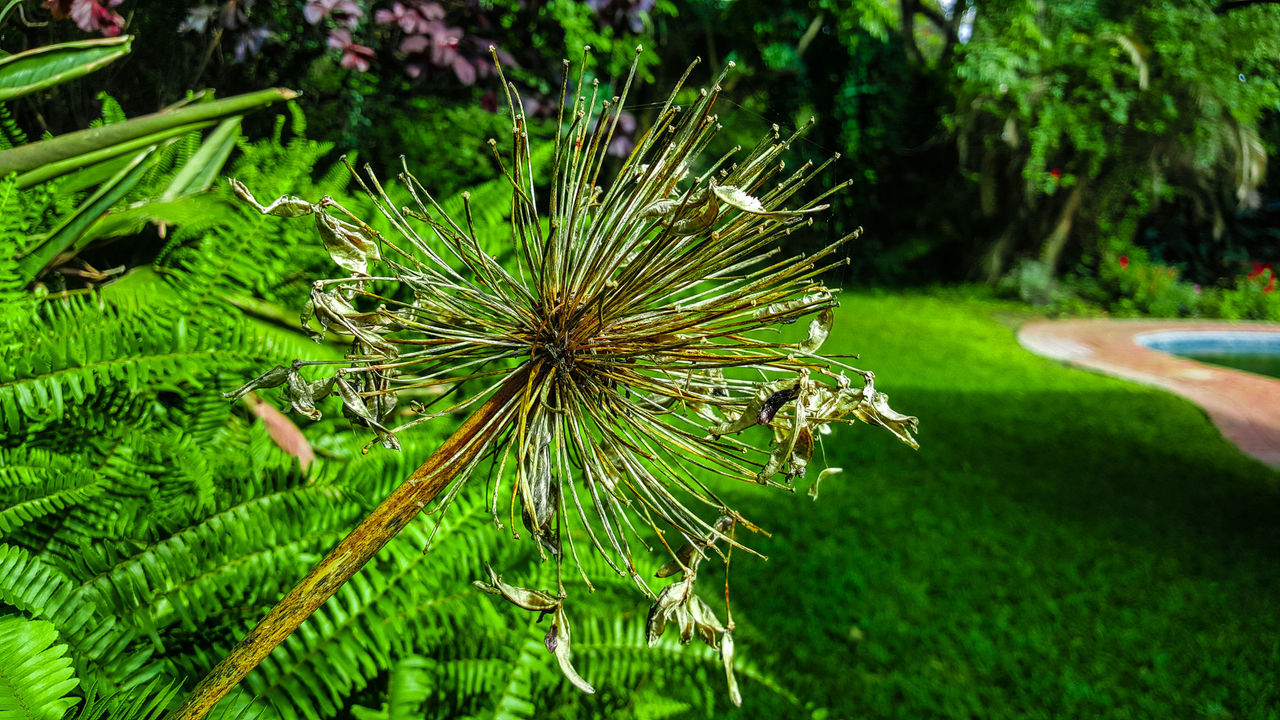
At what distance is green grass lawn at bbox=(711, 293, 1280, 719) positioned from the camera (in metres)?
2.62

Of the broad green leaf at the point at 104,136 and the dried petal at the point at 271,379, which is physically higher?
the broad green leaf at the point at 104,136

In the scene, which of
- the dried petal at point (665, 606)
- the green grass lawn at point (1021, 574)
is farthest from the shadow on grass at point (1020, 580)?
the dried petal at point (665, 606)

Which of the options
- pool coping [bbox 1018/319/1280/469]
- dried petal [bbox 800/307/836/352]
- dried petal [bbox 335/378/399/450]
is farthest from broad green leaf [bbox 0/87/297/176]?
pool coping [bbox 1018/319/1280/469]

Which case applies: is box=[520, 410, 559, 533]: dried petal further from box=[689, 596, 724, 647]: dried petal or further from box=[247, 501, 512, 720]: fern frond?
box=[247, 501, 512, 720]: fern frond

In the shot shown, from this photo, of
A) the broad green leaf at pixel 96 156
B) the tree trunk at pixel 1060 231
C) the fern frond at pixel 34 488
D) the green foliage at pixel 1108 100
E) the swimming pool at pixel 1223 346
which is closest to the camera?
the fern frond at pixel 34 488

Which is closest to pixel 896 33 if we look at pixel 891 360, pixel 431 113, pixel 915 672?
pixel 891 360

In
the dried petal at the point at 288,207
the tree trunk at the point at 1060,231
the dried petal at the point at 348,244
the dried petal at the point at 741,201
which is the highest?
the dried petal at the point at 741,201

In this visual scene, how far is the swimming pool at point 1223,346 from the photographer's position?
977 centimetres

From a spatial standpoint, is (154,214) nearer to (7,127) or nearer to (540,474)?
(7,127)

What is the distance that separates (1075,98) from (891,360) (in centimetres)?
630

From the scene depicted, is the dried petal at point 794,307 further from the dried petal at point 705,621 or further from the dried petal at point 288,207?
the dried petal at point 288,207

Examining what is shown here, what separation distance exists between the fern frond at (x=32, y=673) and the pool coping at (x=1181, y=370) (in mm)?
6422

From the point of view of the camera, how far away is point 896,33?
1237 cm

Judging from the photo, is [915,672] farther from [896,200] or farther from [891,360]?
[896,200]
